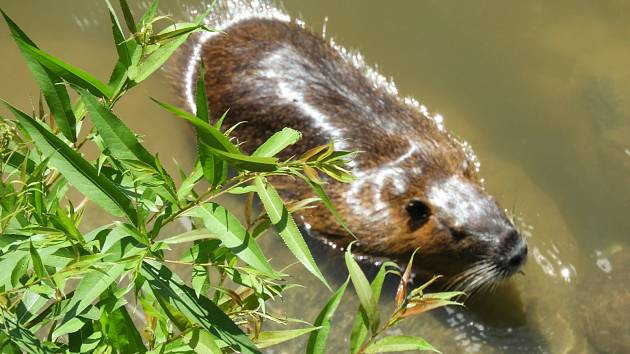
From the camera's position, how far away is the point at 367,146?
192 inches

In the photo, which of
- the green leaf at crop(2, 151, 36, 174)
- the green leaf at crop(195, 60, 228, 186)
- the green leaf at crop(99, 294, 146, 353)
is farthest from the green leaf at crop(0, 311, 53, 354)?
the green leaf at crop(195, 60, 228, 186)

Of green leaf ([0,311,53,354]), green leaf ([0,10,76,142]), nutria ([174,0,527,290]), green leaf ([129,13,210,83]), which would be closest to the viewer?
green leaf ([0,311,53,354])

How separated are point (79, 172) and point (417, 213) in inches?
116

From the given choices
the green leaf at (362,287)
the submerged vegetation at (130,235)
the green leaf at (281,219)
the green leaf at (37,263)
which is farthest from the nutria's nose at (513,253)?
the green leaf at (37,263)

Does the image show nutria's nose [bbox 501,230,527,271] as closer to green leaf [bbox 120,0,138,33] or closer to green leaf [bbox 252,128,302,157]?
green leaf [bbox 252,128,302,157]

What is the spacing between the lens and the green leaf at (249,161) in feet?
5.85

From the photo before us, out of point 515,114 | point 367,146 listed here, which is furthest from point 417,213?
point 515,114

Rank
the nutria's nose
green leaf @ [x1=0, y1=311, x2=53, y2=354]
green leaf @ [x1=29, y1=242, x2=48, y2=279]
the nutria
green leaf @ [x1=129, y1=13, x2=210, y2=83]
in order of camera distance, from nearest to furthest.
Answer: green leaf @ [x1=29, y1=242, x2=48, y2=279]
green leaf @ [x1=0, y1=311, x2=53, y2=354]
green leaf @ [x1=129, y1=13, x2=210, y2=83]
the nutria's nose
the nutria

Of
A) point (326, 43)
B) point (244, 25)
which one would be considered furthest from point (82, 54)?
point (326, 43)

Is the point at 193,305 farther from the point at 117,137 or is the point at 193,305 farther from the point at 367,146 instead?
the point at 367,146

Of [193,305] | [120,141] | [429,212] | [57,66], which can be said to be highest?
[57,66]

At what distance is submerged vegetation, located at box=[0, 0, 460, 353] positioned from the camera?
72.6 inches

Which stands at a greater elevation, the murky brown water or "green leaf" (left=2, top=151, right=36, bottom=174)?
"green leaf" (left=2, top=151, right=36, bottom=174)

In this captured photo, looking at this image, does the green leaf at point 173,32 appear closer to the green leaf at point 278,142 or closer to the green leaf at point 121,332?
the green leaf at point 278,142
